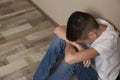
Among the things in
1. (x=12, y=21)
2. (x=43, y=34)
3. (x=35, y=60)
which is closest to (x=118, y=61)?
(x=35, y=60)

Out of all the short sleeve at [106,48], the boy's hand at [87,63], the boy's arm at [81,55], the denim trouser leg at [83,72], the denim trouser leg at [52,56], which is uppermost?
the short sleeve at [106,48]

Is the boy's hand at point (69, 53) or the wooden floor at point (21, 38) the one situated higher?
the boy's hand at point (69, 53)

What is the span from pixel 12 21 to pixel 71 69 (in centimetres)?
131

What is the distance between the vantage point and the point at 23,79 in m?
1.77

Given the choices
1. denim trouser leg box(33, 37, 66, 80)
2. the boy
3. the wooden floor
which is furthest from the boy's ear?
the wooden floor

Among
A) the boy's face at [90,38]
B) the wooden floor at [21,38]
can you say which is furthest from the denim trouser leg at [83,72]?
the wooden floor at [21,38]

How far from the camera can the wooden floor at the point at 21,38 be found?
1.87 meters

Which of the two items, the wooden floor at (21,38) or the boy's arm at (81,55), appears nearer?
the boy's arm at (81,55)

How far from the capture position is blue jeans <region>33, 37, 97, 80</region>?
130cm

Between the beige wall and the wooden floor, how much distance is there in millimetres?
146

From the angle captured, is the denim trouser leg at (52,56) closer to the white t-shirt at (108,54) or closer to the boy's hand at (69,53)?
the boy's hand at (69,53)

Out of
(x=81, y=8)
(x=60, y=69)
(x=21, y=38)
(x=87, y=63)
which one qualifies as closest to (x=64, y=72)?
(x=60, y=69)

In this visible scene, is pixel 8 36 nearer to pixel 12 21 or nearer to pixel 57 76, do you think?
pixel 12 21

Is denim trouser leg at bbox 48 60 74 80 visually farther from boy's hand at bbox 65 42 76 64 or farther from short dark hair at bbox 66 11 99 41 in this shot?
short dark hair at bbox 66 11 99 41
